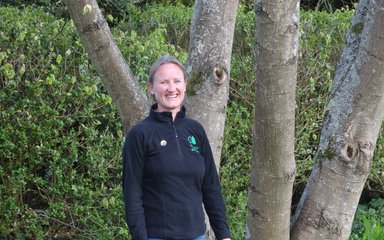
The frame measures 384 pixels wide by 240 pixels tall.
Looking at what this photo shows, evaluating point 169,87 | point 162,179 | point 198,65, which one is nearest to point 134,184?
point 162,179

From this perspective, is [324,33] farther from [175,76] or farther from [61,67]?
[175,76]

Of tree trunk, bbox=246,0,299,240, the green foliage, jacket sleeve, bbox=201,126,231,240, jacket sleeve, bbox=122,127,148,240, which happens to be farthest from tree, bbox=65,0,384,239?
the green foliage

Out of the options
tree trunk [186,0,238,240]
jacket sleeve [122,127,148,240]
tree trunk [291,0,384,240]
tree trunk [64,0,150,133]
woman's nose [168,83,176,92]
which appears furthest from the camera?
tree trunk [186,0,238,240]

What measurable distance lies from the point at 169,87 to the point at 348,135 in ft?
3.17

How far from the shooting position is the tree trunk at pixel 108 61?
3.76m

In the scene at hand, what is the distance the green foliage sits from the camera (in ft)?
17.7

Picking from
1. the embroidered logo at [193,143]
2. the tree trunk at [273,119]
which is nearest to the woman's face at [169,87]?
the embroidered logo at [193,143]

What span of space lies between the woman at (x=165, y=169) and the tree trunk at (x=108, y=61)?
1.51 feet

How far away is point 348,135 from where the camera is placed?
12.1 ft

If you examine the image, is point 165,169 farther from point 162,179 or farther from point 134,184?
point 134,184

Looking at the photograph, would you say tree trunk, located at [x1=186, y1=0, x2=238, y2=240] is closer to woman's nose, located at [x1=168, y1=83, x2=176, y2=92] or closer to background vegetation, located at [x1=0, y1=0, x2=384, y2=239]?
woman's nose, located at [x1=168, y1=83, x2=176, y2=92]

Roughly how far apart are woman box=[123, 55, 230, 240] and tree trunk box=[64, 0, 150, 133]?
0.46m

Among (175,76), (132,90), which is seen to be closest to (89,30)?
(132,90)

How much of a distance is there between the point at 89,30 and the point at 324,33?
3364 mm
